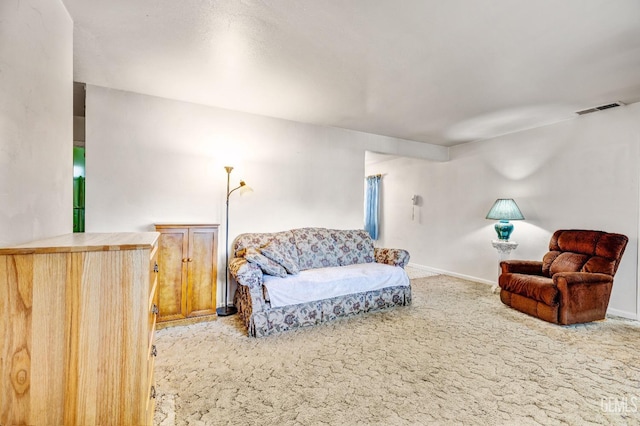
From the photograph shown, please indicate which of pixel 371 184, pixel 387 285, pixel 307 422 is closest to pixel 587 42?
pixel 387 285

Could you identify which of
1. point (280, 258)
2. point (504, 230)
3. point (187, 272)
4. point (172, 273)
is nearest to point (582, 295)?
point (504, 230)

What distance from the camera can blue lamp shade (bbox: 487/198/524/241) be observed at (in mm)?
4253

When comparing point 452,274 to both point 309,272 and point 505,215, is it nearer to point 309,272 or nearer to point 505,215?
point 505,215

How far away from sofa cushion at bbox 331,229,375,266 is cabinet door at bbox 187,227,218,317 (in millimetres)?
1669

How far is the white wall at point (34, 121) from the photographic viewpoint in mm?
1154

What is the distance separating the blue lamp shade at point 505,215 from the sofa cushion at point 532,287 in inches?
33.9

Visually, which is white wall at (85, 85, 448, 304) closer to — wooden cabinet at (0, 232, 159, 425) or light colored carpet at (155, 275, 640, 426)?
light colored carpet at (155, 275, 640, 426)

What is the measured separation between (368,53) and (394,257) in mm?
2537

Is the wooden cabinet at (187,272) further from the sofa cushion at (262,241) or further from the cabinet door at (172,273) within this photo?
the sofa cushion at (262,241)

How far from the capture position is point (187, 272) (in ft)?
10.2

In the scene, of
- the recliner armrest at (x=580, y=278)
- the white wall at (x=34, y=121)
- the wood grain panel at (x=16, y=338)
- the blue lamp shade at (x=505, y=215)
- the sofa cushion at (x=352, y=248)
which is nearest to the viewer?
the wood grain panel at (x=16, y=338)

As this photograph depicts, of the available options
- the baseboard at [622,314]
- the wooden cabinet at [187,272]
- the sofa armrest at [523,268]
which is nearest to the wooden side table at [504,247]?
the sofa armrest at [523,268]

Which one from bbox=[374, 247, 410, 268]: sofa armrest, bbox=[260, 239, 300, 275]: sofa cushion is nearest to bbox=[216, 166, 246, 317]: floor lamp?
bbox=[260, 239, 300, 275]: sofa cushion

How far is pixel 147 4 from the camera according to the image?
1851 mm
